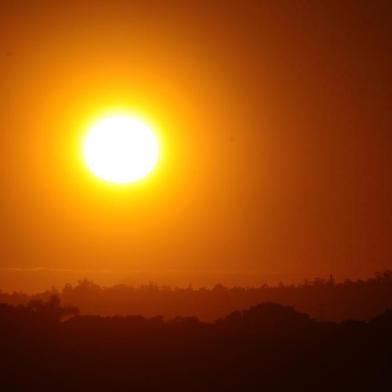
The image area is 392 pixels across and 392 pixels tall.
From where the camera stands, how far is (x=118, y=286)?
186m

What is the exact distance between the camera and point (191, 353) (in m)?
62.7

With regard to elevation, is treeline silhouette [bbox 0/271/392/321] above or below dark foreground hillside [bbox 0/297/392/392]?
above

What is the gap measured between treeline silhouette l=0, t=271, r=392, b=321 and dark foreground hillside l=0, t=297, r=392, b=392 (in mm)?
51442

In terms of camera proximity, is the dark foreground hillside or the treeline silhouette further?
the treeline silhouette

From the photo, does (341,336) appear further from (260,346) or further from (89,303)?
(89,303)

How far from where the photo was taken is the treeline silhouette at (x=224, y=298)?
433ft

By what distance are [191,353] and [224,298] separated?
93242 millimetres

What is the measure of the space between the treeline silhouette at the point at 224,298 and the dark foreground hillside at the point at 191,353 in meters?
51.4

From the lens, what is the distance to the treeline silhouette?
13212 cm

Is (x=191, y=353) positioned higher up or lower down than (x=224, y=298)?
lower down

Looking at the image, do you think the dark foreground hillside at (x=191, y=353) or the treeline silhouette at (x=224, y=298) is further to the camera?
the treeline silhouette at (x=224, y=298)

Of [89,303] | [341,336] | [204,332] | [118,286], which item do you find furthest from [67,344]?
[118,286]

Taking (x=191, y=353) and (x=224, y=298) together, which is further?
(x=224, y=298)

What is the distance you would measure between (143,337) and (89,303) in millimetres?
91959
